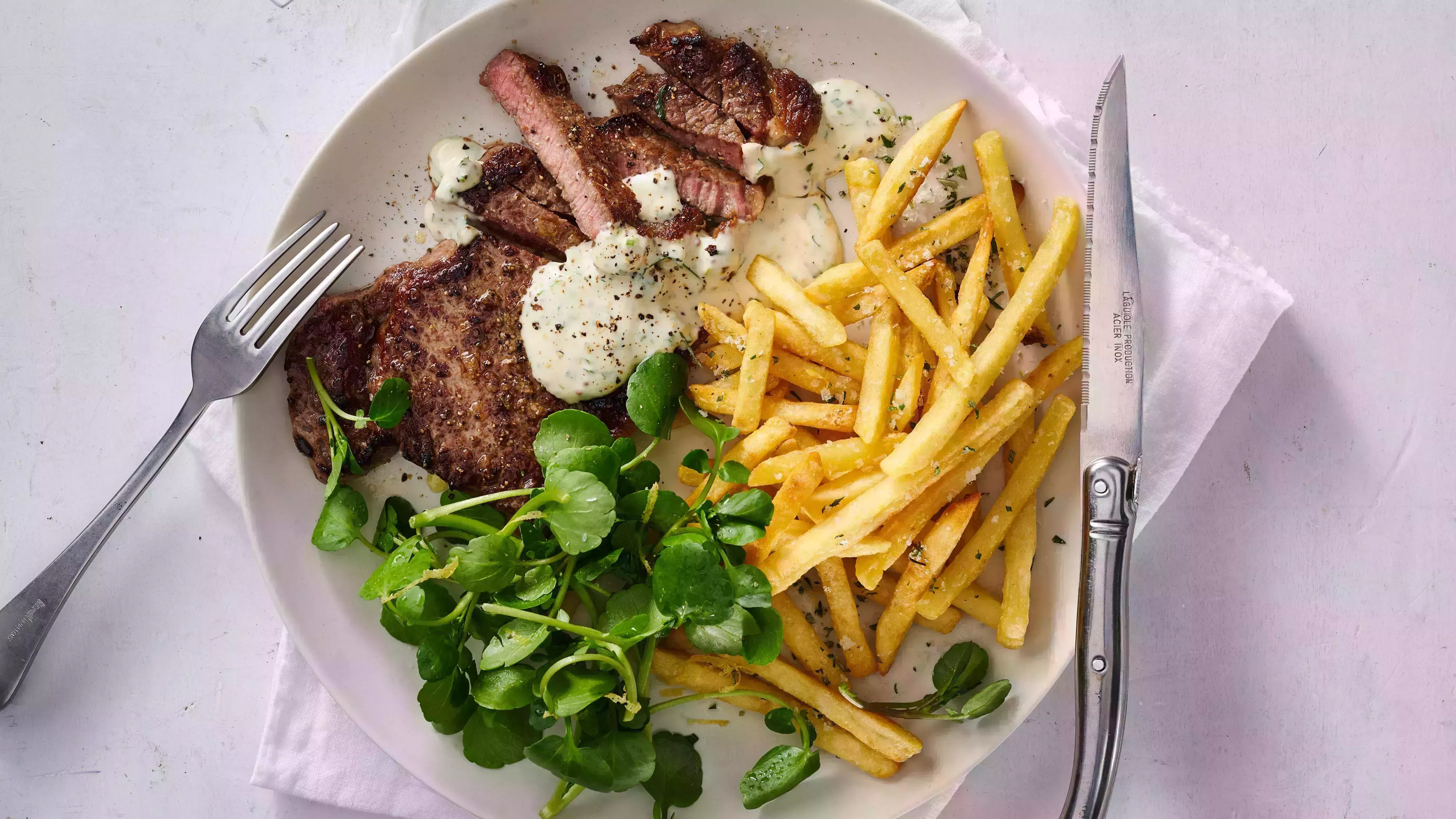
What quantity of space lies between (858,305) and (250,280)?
1891mm

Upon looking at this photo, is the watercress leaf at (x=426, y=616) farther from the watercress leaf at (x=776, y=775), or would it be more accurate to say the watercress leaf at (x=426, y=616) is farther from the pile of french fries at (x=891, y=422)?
the watercress leaf at (x=776, y=775)

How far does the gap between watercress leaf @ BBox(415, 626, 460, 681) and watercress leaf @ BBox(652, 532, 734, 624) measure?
706 millimetres

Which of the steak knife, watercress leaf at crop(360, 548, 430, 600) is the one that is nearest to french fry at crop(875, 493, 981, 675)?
the steak knife

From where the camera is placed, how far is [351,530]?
111 inches

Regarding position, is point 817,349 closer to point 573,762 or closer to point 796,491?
point 796,491

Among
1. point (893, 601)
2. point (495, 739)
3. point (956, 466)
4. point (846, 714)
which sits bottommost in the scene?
point (495, 739)

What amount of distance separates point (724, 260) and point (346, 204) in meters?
1.27

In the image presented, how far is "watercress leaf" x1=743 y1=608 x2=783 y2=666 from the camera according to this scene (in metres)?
2.55

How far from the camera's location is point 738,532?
2.48m

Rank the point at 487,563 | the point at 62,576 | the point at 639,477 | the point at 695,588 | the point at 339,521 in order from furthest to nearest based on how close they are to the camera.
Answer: the point at 62,576 → the point at 339,521 → the point at 639,477 → the point at 487,563 → the point at 695,588

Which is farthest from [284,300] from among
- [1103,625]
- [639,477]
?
[1103,625]

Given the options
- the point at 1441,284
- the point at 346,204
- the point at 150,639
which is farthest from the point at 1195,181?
the point at 150,639

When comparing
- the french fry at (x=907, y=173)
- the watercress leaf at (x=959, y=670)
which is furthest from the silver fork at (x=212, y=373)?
the watercress leaf at (x=959, y=670)

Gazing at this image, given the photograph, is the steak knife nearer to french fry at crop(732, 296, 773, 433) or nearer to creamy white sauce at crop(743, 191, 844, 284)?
creamy white sauce at crop(743, 191, 844, 284)
